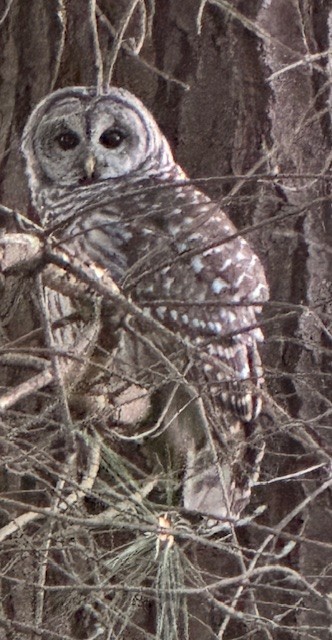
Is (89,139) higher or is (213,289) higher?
(89,139)

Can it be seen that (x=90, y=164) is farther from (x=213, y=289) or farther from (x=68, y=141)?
(x=213, y=289)

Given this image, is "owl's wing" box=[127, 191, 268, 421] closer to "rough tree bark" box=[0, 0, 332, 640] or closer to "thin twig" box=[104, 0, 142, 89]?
"rough tree bark" box=[0, 0, 332, 640]

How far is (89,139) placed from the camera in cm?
172

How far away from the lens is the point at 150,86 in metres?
1.68

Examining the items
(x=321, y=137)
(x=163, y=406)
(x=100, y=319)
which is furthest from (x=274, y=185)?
(x=100, y=319)

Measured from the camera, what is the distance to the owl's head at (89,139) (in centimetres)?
166

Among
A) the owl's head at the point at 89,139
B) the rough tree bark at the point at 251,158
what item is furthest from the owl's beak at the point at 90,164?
the rough tree bark at the point at 251,158

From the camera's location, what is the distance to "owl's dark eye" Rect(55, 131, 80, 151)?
1729mm

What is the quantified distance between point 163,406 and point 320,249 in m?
0.29

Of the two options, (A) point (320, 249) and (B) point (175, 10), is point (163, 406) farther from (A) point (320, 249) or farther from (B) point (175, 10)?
(B) point (175, 10)

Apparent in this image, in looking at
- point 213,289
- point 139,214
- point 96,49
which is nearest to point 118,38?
point 96,49

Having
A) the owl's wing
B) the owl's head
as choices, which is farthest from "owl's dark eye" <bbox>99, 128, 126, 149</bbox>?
the owl's wing

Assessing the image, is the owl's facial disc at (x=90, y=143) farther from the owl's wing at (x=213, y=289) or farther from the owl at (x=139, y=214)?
the owl's wing at (x=213, y=289)

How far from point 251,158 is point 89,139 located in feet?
0.81
